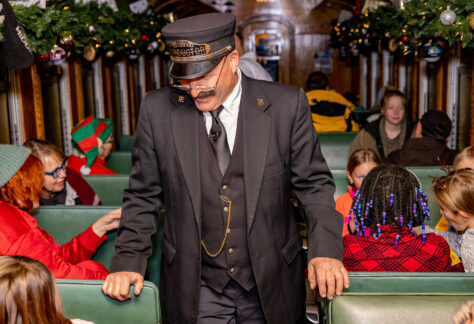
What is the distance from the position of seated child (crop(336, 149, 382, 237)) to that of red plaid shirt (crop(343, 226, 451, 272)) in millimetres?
1117

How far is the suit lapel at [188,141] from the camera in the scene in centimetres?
180

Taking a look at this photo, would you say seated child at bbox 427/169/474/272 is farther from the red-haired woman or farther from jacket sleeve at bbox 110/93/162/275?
the red-haired woman

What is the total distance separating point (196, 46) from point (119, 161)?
13.1 feet

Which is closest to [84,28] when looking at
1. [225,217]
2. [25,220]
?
[25,220]

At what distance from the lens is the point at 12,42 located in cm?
301

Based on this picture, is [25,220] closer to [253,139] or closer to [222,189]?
[222,189]

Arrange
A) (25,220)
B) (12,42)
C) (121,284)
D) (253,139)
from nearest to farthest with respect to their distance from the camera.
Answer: (121,284) < (253,139) < (25,220) < (12,42)

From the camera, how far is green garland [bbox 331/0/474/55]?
3838 millimetres

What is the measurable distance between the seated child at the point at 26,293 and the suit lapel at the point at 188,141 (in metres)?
0.52

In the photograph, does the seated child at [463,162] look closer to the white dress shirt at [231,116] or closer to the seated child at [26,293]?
the white dress shirt at [231,116]

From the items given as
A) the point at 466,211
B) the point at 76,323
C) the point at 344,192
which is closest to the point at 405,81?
the point at 344,192

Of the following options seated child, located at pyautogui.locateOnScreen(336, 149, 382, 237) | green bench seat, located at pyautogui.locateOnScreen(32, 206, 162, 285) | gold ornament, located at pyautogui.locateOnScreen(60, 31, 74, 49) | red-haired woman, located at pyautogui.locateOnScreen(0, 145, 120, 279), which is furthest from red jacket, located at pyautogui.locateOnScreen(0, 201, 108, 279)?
gold ornament, located at pyautogui.locateOnScreen(60, 31, 74, 49)

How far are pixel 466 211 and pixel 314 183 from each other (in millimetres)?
1046

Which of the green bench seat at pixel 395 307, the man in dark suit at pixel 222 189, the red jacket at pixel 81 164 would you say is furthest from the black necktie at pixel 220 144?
the red jacket at pixel 81 164
